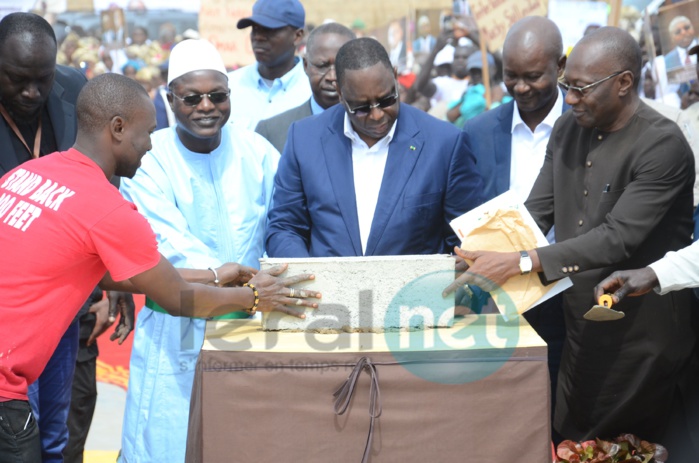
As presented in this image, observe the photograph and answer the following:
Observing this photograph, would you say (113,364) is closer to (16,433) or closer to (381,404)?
(16,433)

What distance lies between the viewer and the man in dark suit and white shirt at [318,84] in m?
5.17

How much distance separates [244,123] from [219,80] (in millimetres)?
1399

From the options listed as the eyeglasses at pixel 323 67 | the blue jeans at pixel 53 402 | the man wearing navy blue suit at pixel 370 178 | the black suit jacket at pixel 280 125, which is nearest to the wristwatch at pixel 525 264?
the man wearing navy blue suit at pixel 370 178

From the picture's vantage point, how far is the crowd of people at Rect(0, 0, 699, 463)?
3.04m

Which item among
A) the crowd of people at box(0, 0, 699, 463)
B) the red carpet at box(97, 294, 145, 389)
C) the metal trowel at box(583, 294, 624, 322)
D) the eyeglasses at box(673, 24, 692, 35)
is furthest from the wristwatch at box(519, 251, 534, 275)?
the eyeglasses at box(673, 24, 692, 35)

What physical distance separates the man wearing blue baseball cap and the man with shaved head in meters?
2.48

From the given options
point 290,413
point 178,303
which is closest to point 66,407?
point 178,303

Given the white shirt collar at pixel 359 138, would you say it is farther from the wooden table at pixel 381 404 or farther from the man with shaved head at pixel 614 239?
the wooden table at pixel 381 404

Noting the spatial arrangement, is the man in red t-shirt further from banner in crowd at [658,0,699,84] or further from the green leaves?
banner in crowd at [658,0,699,84]

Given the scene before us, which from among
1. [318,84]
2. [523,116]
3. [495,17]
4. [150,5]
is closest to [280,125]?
[318,84]

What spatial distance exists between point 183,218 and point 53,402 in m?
0.92

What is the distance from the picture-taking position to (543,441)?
3119 mm

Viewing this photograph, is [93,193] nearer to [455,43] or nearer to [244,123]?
[244,123]

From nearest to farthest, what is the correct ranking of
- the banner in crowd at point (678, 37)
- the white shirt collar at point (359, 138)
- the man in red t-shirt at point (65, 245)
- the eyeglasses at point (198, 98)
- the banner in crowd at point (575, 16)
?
the man in red t-shirt at point (65, 245) → the white shirt collar at point (359, 138) → the eyeglasses at point (198, 98) → the banner in crowd at point (678, 37) → the banner in crowd at point (575, 16)
